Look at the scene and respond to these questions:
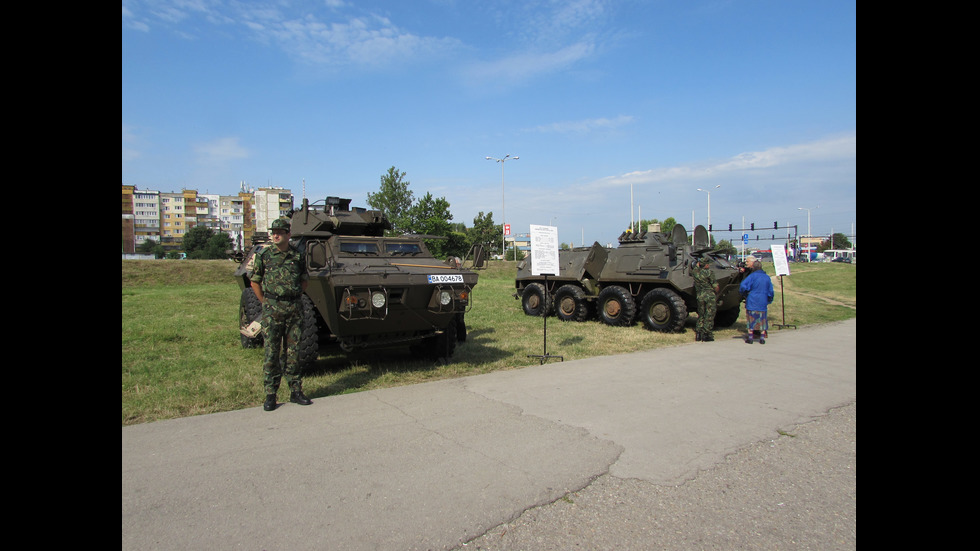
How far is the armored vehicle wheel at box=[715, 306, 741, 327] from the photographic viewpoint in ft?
40.3

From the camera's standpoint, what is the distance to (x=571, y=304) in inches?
500

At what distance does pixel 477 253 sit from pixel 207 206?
106m

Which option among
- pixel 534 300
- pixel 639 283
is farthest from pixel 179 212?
pixel 639 283

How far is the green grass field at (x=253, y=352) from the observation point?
5.38 metres

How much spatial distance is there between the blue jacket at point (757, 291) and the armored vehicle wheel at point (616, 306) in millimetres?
2376

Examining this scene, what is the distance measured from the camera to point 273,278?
4.96 meters

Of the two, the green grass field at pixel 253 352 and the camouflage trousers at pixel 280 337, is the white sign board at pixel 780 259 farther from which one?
the camouflage trousers at pixel 280 337

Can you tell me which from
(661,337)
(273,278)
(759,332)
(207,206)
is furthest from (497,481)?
(207,206)

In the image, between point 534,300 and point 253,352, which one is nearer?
point 253,352

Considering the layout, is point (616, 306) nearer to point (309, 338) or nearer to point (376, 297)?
point (376, 297)

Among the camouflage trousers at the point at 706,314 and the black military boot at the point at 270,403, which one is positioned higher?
the camouflage trousers at the point at 706,314

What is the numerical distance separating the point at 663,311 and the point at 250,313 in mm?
7610

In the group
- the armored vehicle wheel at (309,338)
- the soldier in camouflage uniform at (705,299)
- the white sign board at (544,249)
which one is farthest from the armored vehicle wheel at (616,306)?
the armored vehicle wheel at (309,338)

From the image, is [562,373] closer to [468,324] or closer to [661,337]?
[661,337]
